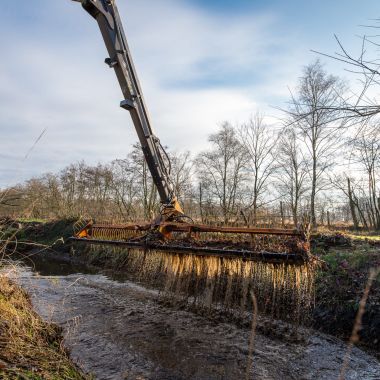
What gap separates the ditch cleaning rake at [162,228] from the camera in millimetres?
4786

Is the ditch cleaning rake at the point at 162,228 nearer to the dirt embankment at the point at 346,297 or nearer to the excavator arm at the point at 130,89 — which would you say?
the excavator arm at the point at 130,89

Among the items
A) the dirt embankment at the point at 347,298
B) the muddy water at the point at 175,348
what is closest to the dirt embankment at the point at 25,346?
the muddy water at the point at 175,348

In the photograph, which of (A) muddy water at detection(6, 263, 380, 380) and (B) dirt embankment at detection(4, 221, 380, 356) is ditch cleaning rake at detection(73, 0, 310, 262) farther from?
(A) muddy water at detection(6, 263, 380, 380)

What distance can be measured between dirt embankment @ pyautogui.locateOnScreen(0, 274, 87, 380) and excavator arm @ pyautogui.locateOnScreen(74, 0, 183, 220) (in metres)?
3.99

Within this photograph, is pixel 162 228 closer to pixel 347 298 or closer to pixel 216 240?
pixel 216 240

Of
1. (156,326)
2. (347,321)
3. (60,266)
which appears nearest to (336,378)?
(347,321)

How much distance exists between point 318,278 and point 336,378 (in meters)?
2.74

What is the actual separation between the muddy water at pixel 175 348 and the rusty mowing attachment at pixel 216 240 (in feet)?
3.61

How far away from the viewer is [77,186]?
117ft

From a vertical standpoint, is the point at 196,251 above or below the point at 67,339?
above

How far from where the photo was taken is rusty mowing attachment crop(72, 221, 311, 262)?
4.43 meters

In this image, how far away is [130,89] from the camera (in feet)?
20.9

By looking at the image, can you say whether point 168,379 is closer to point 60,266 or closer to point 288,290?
point 288,290

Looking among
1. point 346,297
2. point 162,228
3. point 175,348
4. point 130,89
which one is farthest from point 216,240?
point 130,89
